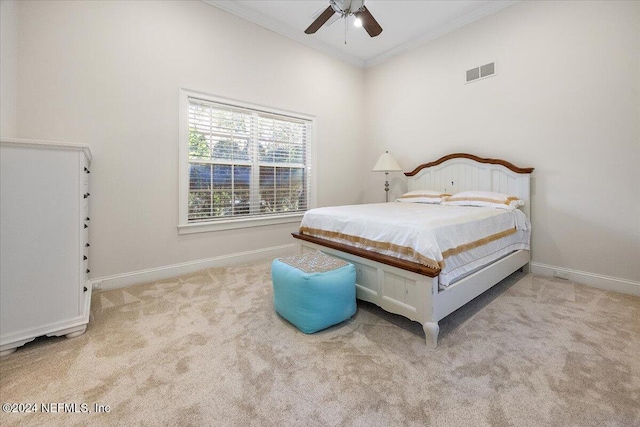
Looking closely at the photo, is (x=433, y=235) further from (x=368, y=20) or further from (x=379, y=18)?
(x=379, y=18)

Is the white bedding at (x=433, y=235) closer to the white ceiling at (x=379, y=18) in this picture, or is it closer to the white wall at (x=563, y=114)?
the white wall at (x=563, y=114)

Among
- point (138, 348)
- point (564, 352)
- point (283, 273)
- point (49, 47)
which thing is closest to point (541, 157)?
point (564, 352)

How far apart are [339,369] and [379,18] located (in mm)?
4054

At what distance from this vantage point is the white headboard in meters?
3.09

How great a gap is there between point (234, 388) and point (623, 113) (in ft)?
12.9

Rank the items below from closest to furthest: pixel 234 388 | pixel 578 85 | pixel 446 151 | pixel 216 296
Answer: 1. pixel 234 388
2. pixel 216 296
3. pixel 578 85
4. pixel 446 151

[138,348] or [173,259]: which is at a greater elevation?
[173,259]

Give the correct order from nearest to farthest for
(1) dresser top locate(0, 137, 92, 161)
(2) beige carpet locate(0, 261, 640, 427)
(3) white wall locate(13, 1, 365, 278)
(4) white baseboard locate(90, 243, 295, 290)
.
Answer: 1. (2) beige carpet locate(0, 261, 640, 427)
2. (1) dresser top locate(0, 137, 92, 161)
3. (3) white wall locate(13, 1, 365, 278)
4. (4) white baseboard locate(90, 243, 295, 290)

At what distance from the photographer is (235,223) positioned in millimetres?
3500

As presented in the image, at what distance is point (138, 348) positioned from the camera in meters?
1.70

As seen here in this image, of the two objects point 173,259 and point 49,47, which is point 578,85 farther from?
point 49,47

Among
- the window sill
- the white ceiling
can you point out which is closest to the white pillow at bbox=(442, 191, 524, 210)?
the window sill

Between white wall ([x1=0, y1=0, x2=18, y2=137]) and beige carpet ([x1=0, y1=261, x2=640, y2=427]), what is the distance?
1575mm

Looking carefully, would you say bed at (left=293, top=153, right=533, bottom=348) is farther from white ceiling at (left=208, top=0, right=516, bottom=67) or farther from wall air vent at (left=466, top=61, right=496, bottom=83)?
white ceiling at (left=208, top=0, right=516, bottom=67)
